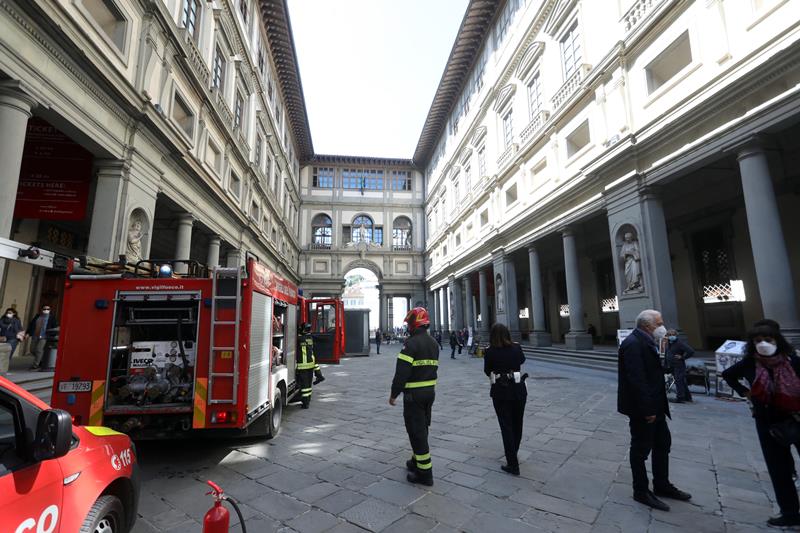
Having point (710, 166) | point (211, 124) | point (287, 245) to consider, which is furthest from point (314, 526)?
point (287, 245)

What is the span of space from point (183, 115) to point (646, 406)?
1388 centimetres

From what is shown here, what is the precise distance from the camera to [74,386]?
14.2 ft

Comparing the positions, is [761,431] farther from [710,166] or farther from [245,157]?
[245,157]

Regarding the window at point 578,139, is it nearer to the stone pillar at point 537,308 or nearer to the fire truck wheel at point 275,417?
the stone pillar at point 537,308

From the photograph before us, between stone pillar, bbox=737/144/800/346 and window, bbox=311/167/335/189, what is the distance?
3447 centimetres

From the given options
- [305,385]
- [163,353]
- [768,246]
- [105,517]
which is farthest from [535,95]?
[105,517]

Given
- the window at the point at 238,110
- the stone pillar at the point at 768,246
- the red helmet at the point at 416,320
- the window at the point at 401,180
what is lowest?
the red helmet at the point at 416,320

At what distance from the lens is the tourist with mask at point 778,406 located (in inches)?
114

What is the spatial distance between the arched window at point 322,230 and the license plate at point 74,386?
112 feet

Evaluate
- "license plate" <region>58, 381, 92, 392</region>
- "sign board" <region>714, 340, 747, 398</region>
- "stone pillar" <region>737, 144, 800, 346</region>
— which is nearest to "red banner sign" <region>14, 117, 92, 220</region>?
"license plate" <region>58, 381, 92, 392</region>

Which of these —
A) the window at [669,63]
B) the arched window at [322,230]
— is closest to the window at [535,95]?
the window at [669,63]

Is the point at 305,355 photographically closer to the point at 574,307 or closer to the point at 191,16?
the point at 574,307

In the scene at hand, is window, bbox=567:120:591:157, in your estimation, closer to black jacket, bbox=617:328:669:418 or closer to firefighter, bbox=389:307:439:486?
black jacket, bbox=617:328:669:418

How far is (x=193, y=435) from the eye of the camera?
448 centimetres
